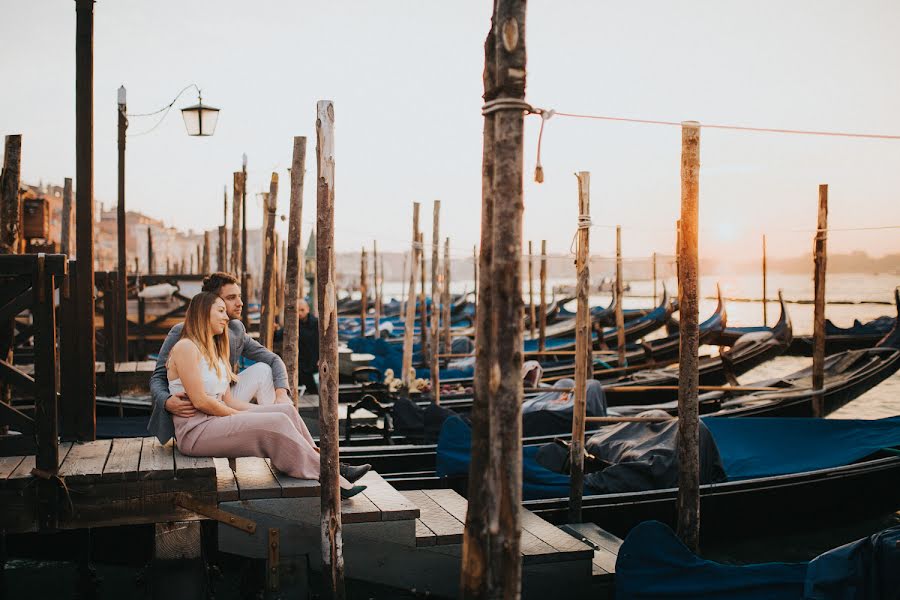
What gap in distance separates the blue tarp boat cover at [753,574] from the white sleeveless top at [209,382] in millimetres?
1858

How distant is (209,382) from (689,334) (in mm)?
2183

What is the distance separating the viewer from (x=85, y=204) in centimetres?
379

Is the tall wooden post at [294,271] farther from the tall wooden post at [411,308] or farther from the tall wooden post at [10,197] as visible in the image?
the tall wooden post at [411,308]

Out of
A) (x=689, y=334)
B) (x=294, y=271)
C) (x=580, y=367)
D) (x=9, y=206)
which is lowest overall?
(x=580, y=367)

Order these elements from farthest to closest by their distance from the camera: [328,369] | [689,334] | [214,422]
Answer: [689,334], [214,422], [328,369]

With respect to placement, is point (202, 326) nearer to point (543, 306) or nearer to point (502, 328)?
point (502, 328)

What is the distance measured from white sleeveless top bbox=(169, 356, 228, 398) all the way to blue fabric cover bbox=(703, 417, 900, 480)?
3.44 metres

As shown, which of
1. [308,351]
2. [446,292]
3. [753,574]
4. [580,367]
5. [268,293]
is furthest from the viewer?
[446,292]

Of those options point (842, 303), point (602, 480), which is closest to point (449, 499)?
point (602, 480)

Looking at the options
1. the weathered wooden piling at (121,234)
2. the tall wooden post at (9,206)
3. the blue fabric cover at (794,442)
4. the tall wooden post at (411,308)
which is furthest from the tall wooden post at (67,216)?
the blue fabric cover at (794,442)

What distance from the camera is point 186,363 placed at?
3484 millimetres

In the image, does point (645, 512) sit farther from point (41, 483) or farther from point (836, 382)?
point (836, 382)

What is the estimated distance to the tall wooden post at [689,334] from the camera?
12.3 ft

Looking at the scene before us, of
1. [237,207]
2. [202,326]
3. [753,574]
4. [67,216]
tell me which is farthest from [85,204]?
[67,216]
